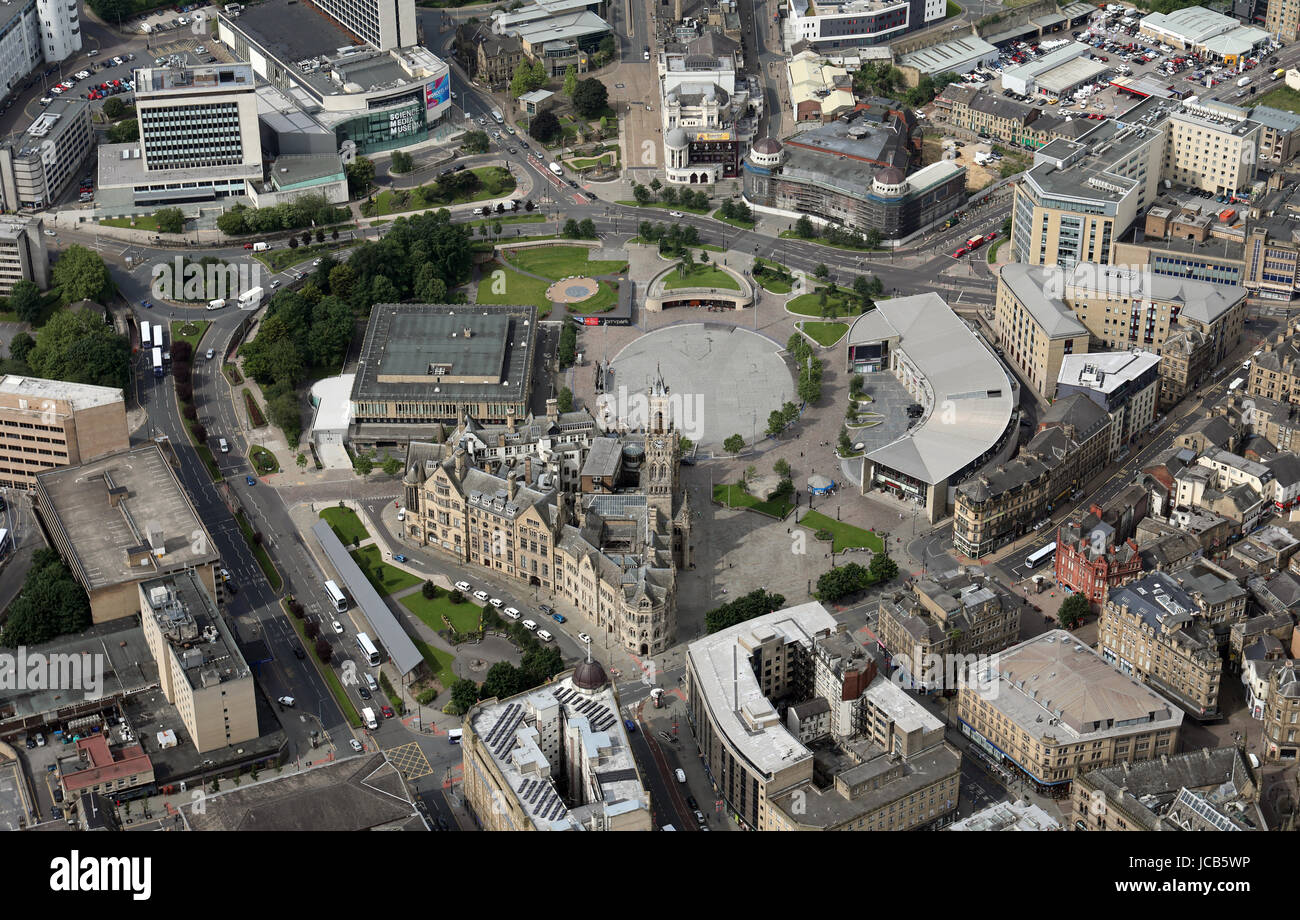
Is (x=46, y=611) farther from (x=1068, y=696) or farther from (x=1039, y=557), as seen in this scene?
(x=1039, y=557)

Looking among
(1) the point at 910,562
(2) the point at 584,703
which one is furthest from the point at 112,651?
(1) the point at 910,562

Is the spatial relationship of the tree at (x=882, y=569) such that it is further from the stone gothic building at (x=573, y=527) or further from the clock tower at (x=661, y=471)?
the clock tower at (x=661, y=471)

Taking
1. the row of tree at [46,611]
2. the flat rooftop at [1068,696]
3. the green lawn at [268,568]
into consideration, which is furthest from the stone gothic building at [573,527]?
the row of tree at [46,611]

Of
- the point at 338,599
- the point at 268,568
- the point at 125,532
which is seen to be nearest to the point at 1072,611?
the point at 338,599

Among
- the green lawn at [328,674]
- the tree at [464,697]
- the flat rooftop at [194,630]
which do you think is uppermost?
the flat rooftop at [194,630]

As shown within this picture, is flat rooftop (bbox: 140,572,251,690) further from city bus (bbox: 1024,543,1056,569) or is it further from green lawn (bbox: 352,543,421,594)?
city bus (bbox: 1024,543,1056,569)

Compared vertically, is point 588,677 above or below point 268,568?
above
